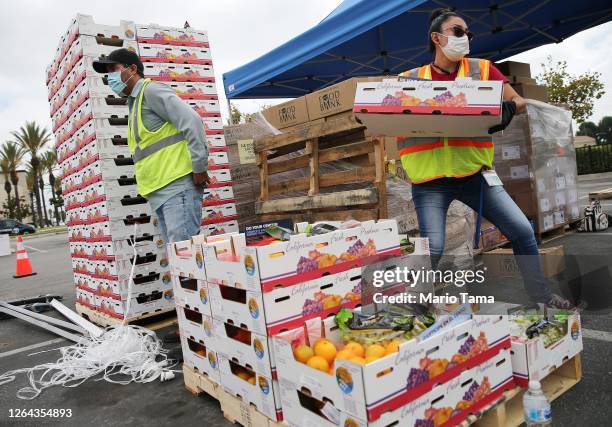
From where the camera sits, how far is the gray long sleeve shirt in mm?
3500

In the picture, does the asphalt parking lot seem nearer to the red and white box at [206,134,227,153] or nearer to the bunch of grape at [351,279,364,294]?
the bunch of grape at [351,279,364,294]

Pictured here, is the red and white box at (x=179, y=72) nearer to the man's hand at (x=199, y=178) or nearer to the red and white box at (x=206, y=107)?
the red and white box at (x=206, y=107)

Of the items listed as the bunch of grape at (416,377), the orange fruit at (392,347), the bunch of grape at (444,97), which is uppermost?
the bunch of grape at (444,97)

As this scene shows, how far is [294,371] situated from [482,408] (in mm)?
815

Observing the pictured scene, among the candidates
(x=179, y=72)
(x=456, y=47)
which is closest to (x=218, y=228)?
(x=179, y=72)

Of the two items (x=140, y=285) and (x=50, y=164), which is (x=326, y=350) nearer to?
(x=140, y=285)

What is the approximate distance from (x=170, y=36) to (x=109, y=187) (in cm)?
169

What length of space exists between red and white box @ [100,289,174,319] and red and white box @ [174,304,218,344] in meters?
1.60

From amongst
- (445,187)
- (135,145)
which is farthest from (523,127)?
(135,145)

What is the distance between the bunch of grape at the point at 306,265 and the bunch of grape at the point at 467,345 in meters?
0.75

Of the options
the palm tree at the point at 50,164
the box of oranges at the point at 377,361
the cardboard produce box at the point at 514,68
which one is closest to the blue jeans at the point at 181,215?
the box of oranges at the point at 377,361

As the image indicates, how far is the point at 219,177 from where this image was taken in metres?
5.00

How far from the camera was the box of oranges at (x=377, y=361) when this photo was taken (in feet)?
5.30

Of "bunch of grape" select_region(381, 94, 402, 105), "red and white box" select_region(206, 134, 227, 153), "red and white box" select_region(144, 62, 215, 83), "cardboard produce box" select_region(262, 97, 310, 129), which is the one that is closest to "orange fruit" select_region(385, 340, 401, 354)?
"bunch of grape" select_region(381, 94, 402, 105)
